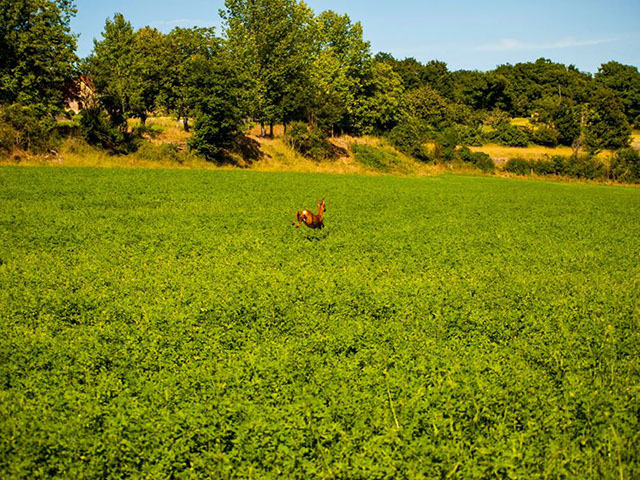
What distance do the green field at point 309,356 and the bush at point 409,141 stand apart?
48710 mm

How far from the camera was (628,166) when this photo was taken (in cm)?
6028

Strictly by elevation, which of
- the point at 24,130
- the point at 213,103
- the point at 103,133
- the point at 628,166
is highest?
the point at 213,103

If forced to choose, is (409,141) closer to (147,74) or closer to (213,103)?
(213,103)

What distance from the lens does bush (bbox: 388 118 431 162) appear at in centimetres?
6378

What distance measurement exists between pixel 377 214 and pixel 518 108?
81.8m

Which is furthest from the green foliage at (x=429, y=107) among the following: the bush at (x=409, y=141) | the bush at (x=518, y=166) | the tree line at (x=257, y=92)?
the bush at (x=518, y=166)

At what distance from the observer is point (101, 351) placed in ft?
24.1

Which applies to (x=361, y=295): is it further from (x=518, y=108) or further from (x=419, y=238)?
(x=518, y=108)

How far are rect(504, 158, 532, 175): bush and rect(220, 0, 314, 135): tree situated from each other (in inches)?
1224

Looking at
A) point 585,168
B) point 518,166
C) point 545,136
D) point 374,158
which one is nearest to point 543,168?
point 518,166

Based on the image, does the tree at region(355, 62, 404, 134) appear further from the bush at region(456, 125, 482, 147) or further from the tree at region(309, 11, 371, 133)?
the bush at region(456, 125, 482, 147)

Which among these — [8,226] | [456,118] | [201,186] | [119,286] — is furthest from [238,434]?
[456,118]

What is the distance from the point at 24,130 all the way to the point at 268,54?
26.1 meters

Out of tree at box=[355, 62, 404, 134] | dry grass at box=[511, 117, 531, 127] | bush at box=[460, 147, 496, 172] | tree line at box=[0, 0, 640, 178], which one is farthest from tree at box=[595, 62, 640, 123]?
tree at box=[355, 62, 404, 134]
